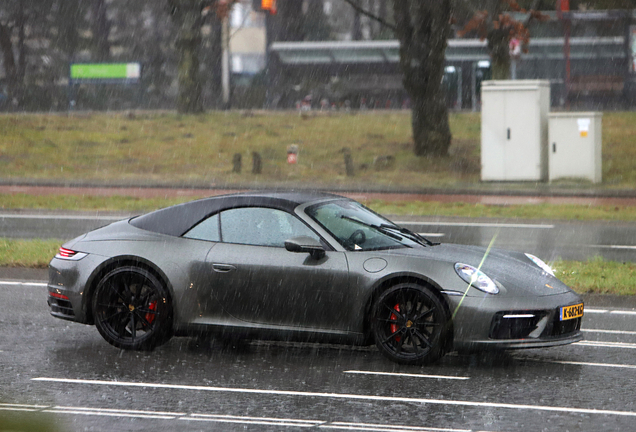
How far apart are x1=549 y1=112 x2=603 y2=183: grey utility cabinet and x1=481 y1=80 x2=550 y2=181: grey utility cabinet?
0.36m

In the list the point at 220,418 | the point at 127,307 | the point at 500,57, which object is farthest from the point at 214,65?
the point at 220,418

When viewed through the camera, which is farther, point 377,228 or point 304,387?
point 377,228

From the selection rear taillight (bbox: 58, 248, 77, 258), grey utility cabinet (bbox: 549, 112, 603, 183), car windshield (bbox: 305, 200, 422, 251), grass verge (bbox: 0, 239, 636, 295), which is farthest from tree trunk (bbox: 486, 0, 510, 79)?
rear taillight (bbox: 58, 248, 77, 258)

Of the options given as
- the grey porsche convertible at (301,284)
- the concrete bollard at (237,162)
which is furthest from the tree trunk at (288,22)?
the grey porsche convertible at (301,284)

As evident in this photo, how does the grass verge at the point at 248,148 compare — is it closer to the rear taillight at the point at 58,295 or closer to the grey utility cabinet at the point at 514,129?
the grey utility cabinet at the point at 514,129

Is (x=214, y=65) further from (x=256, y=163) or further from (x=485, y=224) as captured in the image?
(x=485, y=224)

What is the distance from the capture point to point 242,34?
2899 inches

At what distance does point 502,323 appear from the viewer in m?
6.45

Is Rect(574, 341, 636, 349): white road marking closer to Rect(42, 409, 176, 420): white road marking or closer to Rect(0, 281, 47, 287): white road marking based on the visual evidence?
Rect(42, 409, 176, 420): white road marking

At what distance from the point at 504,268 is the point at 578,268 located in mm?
3940

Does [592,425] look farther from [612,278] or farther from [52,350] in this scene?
[612,278]

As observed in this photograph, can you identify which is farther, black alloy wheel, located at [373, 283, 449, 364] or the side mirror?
the side mirror

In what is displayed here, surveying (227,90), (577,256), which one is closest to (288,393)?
(577,256)

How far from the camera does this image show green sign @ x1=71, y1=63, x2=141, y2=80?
1700 inches
